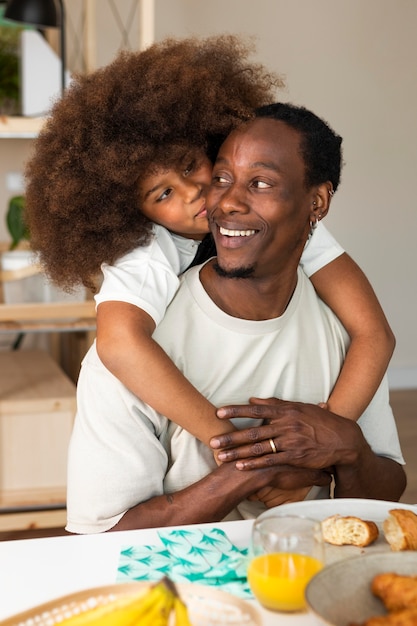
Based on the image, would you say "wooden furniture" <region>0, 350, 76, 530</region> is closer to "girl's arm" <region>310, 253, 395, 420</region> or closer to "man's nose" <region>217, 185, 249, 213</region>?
"girl's arm" <region>310, 253, 395, 420</region>

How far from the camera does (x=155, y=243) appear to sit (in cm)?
164

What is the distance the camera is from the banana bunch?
31.1 inches

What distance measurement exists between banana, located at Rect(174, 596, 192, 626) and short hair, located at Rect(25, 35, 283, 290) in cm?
90

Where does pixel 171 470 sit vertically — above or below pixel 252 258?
below

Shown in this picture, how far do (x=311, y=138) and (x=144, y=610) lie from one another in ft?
3.09

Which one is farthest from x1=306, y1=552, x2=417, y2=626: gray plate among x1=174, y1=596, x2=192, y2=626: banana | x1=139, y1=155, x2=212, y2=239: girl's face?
x1=139, y1=155, x2=212, y2=239: girl's face

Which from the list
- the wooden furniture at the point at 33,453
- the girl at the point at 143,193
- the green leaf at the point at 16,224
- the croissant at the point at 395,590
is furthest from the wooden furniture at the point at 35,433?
the croissant at the point at 395,590

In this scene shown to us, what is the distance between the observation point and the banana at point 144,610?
790 mm

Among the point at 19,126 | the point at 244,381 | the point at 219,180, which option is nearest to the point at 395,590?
the point at 244,381

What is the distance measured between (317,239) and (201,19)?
11.3 ft

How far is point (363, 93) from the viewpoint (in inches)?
201

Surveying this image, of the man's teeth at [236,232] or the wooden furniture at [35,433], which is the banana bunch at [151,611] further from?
the wooden furniture at [35,433]

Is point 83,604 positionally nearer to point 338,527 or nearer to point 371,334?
point 338,527

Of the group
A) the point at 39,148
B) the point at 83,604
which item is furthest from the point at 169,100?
the point at 83,604
